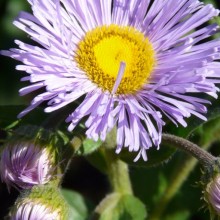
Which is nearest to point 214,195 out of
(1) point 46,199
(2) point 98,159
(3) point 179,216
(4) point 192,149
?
(4) point 192,149

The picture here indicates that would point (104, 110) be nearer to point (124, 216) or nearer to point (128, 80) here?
point (128, 80)

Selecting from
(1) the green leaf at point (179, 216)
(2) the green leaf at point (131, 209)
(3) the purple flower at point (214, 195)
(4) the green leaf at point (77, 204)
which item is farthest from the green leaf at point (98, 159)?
(3) the purple flower at point (214, 195)

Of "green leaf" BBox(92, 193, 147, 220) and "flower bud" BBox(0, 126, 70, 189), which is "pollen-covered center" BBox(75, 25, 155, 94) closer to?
"flower bud" BBox(0, 126, 70, 189)

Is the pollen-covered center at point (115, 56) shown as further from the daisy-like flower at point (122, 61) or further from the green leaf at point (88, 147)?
the green leaf at point (88, 147)

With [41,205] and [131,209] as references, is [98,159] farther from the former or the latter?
[41,205]

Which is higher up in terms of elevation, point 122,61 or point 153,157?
point 122,61

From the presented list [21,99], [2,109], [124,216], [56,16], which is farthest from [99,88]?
[21,99]

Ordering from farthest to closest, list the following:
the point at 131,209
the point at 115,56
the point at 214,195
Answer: the point at 131,209
the point at 115,56
the point at 214,195
